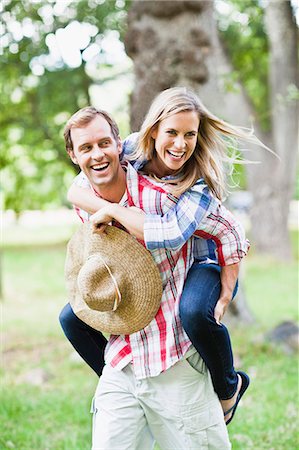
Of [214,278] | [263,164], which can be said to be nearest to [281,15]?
[263,164]

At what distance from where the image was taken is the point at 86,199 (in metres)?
3.03

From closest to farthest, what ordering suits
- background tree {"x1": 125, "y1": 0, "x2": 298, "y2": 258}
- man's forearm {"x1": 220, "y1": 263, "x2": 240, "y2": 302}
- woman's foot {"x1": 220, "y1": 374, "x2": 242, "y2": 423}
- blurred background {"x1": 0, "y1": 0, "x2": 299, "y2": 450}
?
1. man's forearm {"x1": 220, "y1": 263, "x2": 240, "y2": 302}
2. woman's foot {"x1": 220, "y1": 374, "x2": 242, "y2": 423}
3. blurred background {"x1": 0, "y1": 0, "x2": 299, "y2": 450}
4. background tree {"x1": 125, "y1": 0, "x2": 298, "y2": 258}

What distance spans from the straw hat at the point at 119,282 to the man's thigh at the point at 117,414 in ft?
0.67

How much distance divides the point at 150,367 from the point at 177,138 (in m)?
Result: 0.89

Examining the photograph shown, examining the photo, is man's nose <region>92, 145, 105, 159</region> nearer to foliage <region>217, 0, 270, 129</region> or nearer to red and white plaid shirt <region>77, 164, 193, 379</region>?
red and white plaid shirt <region>77, 164, 193, 379</region>

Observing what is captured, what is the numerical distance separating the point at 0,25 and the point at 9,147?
349 inches

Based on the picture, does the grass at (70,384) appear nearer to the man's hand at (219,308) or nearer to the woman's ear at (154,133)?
the man's hand at (219,308)

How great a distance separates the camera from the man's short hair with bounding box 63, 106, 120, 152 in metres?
2.92

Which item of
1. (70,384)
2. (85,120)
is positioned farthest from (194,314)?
(70,384)

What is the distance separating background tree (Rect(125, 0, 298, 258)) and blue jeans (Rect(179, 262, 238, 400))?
14.1 ft

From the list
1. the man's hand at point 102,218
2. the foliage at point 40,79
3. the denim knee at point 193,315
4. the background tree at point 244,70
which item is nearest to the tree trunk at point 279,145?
the background tree at point 244,70

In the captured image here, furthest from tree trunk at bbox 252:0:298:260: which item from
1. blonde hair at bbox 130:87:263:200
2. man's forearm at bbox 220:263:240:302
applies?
man's forearm at bbox 220:263:240:302

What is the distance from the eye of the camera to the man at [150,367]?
2885mm

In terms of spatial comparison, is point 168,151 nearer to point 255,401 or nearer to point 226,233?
point 226,233
